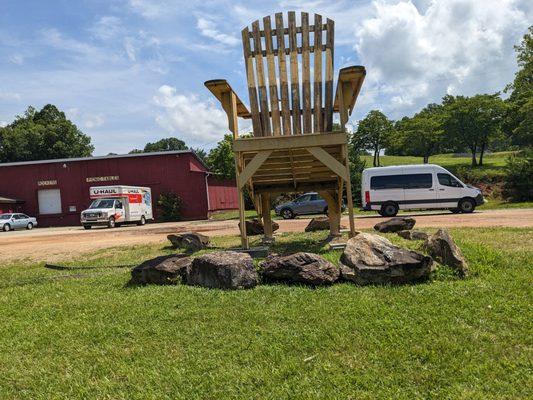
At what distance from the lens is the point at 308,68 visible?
8.09 metres

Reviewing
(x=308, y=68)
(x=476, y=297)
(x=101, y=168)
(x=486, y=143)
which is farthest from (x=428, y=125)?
(x=476, y=297)

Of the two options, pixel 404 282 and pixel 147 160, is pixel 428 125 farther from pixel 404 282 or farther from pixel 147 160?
pixel 404 282

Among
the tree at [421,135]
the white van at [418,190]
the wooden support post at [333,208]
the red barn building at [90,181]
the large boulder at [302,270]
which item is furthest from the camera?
the tree at [421,135]

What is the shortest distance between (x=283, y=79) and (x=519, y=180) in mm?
24266

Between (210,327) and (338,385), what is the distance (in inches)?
59.2

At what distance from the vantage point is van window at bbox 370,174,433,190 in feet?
73.9

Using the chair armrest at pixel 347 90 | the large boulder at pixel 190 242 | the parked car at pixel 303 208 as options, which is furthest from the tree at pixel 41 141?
the chair armrest at pixel 347 90

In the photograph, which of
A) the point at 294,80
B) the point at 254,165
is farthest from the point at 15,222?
the point at 294,80

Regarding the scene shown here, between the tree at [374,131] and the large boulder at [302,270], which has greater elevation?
the tree at [374,131]

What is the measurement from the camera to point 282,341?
3850 mm

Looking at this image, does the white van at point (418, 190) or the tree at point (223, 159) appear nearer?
the white van at point (418, 190)

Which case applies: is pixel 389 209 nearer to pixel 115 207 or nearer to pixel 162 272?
pixel 115 207

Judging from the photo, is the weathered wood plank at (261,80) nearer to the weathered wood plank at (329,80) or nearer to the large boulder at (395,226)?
the weathered wood plank at (329,80)

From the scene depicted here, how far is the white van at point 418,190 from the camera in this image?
2238 centimetres
